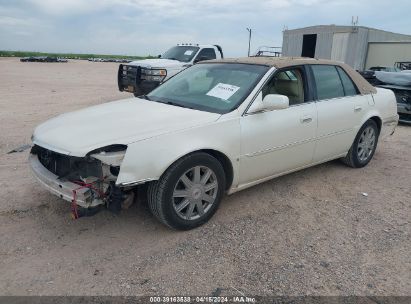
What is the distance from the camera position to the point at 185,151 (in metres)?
3.28

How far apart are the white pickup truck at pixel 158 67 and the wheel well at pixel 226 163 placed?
6336 millimetres

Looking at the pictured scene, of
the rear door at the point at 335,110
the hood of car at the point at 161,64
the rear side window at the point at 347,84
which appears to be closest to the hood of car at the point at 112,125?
the rear door at the point at 335,110

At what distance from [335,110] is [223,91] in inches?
63.2

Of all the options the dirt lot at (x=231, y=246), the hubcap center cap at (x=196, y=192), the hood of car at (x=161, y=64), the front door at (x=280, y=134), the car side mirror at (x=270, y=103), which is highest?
the hood of car at (x=161, y=64)

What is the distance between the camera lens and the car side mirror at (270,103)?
12.2 ft

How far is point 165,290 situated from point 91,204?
0.95 m

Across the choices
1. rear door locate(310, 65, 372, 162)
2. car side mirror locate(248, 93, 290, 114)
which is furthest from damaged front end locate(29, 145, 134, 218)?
rear door locate(310, 65, 372, 162)

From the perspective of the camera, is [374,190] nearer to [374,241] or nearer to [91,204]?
[374,241]

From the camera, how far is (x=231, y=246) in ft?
11.0

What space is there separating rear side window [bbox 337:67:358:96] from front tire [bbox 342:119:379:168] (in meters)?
0.53

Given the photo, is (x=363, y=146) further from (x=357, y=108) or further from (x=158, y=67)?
(x=158, y=67)

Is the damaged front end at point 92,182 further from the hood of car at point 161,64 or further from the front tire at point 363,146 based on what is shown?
the hood of car at point 161,64

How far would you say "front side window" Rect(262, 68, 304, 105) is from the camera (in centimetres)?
432

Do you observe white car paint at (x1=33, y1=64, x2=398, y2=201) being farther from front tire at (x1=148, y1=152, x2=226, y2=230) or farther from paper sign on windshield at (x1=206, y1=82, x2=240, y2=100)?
paper sign on windshield at (x1=206, y1=82, x2=240, y2=100)
